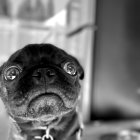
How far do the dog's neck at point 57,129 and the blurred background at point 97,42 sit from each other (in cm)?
70

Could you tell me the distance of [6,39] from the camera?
115cm

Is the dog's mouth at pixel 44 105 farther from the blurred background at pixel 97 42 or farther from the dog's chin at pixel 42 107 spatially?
the blurred background at pixel 97 42

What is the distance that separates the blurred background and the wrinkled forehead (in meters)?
0.75

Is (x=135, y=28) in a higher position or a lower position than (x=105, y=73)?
higher

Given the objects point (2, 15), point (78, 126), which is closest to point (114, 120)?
point (2, 15)

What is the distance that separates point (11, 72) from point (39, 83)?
0.15 ft

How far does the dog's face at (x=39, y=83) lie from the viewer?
0.31m

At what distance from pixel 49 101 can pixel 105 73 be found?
1.07 metres

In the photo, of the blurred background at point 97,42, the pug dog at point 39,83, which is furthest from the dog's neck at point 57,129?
the blurred background at point 97,42

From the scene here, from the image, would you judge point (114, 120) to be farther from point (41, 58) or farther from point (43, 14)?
point (41, 58)

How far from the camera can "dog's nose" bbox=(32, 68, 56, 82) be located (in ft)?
1.02

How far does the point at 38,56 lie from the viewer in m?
0.33

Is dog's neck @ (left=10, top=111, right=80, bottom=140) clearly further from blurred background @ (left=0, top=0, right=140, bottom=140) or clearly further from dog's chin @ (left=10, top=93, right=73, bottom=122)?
blurred background @ (left=0, top=0, right=140, bottom=140)

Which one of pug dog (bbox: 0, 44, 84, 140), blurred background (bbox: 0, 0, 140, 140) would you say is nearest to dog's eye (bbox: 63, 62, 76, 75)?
pug dog (bbox: 0, 44, 84, 140)
